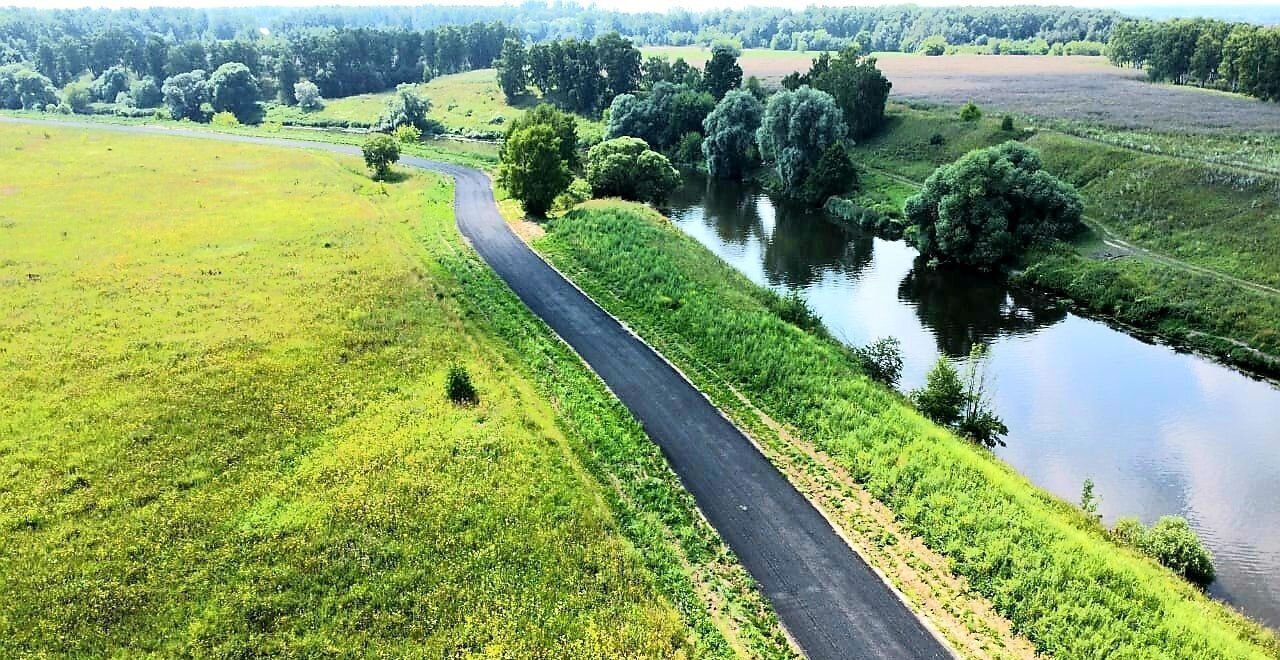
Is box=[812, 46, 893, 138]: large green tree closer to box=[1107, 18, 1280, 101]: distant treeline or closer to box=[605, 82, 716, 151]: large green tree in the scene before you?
box=[605, 82, 716, 151]: large green tree

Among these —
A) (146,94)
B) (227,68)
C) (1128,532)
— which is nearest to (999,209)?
(1128,532)

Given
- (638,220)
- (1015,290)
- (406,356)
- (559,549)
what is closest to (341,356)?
(406,356)

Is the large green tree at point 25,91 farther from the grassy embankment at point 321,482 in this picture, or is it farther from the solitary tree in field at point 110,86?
the grassy embankment at point 321,482

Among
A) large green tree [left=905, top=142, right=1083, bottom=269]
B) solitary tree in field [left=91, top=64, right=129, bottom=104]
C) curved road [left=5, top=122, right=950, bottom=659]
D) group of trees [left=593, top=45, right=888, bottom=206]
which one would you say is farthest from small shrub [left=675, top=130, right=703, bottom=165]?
solitary tree in field [left=91, top=64, right=129, bottom=104]

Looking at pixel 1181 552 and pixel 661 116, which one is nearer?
pixel 1181 552

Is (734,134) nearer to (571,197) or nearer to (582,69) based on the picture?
(571,197)
